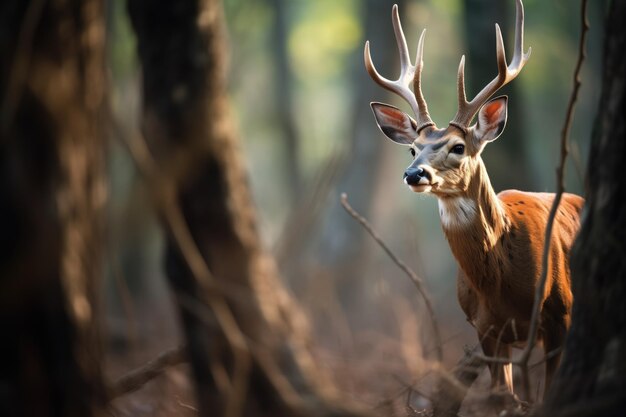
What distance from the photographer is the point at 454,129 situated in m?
6.01

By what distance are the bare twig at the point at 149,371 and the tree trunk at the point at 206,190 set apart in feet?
1.31

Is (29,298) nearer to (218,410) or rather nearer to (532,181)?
(218,410)

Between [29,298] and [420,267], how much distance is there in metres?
3.57

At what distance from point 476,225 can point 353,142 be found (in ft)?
36.8

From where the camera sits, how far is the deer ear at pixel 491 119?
239 inches

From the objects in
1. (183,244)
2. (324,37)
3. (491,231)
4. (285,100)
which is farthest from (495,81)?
(324,37)

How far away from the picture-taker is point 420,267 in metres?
6.42

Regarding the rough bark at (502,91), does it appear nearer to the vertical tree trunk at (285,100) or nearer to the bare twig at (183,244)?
the bare twig at (183,244)

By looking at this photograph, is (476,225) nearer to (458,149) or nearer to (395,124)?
(458,149)

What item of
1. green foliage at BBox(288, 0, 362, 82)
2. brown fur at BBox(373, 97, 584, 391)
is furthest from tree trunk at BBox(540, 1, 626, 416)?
green foliage at BBox(288, 0, 362, 82)

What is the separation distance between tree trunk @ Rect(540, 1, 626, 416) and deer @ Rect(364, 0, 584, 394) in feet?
4.65

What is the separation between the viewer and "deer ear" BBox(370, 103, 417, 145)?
6.75 m

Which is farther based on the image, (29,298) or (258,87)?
(258,87)

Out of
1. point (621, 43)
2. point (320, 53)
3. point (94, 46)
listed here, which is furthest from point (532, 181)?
point (320, 53)
